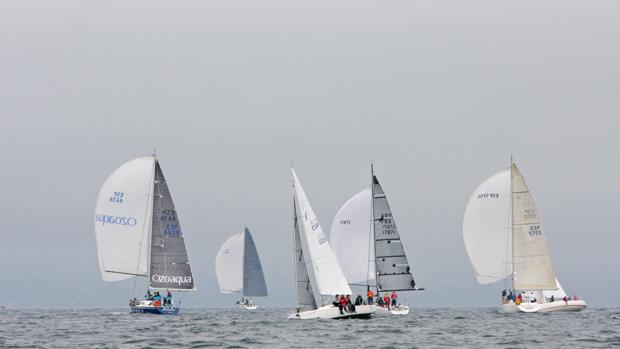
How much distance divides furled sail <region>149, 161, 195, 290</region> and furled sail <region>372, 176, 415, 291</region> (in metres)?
13.7

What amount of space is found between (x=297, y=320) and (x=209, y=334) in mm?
14324

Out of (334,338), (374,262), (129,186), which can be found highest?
(129,186)

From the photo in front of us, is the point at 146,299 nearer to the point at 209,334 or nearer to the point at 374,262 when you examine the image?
the point at 374,262

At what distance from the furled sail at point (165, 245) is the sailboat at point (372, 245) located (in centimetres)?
1087

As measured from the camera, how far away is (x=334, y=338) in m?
48.3

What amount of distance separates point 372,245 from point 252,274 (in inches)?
1767

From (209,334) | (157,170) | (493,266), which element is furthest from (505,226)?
(209,334)

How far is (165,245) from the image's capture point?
244 feet

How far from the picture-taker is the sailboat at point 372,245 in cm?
7288

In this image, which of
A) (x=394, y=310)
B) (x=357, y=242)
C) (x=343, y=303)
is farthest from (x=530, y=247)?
(x=343, y=303)

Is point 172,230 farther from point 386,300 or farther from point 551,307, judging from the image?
point 551,307

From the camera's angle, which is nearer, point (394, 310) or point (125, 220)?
point (394, 310)

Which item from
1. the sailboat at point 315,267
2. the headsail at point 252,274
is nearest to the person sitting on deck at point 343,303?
the sailboat at point 315,267

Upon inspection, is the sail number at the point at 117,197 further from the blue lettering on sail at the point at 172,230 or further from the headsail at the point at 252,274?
the headsail at the point at 252,274
